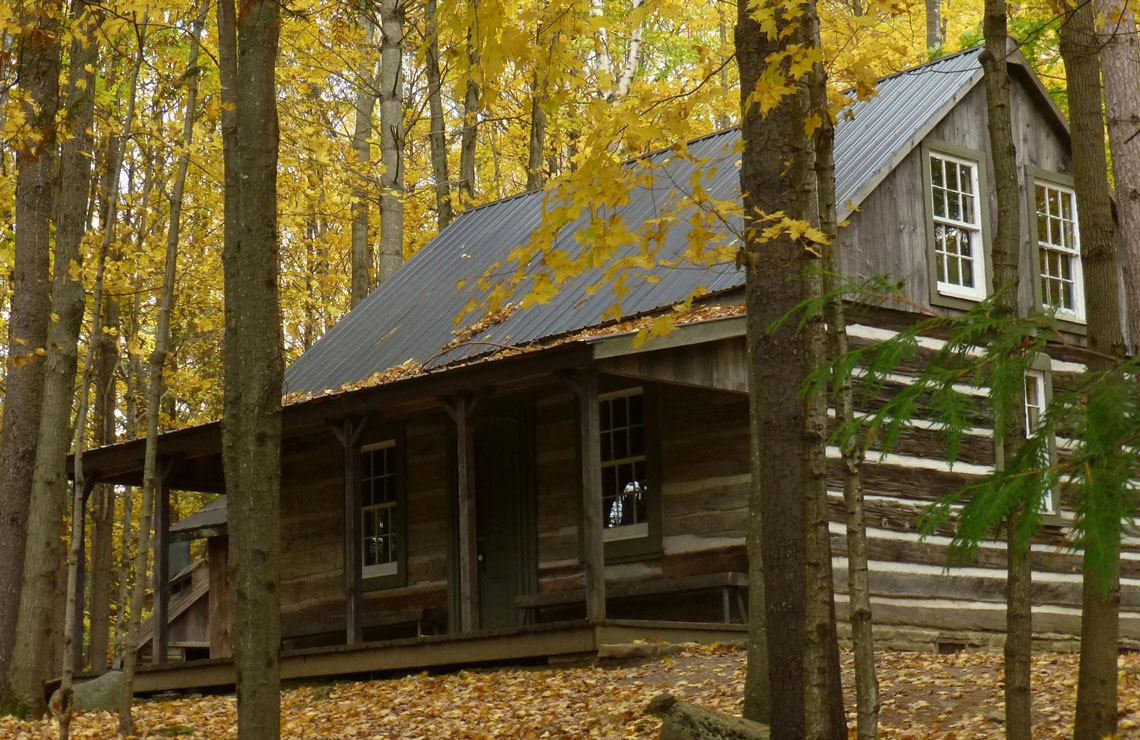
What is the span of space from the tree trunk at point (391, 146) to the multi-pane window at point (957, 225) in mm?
11177

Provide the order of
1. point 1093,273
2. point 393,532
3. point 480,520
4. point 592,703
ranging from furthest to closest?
point 393,532, point 480,520, point 592,703, point 1093,273

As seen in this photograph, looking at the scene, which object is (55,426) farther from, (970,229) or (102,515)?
(102,515)

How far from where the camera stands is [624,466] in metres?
15.2

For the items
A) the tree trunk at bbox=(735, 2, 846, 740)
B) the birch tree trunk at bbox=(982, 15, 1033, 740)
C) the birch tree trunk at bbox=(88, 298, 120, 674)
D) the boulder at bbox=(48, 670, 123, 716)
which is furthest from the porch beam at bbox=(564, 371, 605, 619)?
the birch tree trunk at bbox=(88, 298, 120, 674)

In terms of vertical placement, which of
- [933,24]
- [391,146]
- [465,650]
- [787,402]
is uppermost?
[933,24]

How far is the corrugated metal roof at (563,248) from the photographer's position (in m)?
14.7

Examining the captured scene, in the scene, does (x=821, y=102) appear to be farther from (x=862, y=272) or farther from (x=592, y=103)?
(x=862, y=272)

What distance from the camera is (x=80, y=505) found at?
14.1 m

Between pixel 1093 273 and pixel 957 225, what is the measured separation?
7.34 metres

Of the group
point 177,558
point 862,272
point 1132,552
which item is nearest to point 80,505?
point 862,272

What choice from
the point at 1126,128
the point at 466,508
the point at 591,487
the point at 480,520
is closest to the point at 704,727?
the point at 591,487

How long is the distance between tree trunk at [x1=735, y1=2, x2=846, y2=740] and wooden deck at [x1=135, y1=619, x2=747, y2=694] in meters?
4.95

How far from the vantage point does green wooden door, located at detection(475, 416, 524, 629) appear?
634 inches

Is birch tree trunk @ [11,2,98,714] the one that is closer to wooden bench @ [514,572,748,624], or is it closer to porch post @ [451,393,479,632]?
porch post @ [451,393,479,632]
